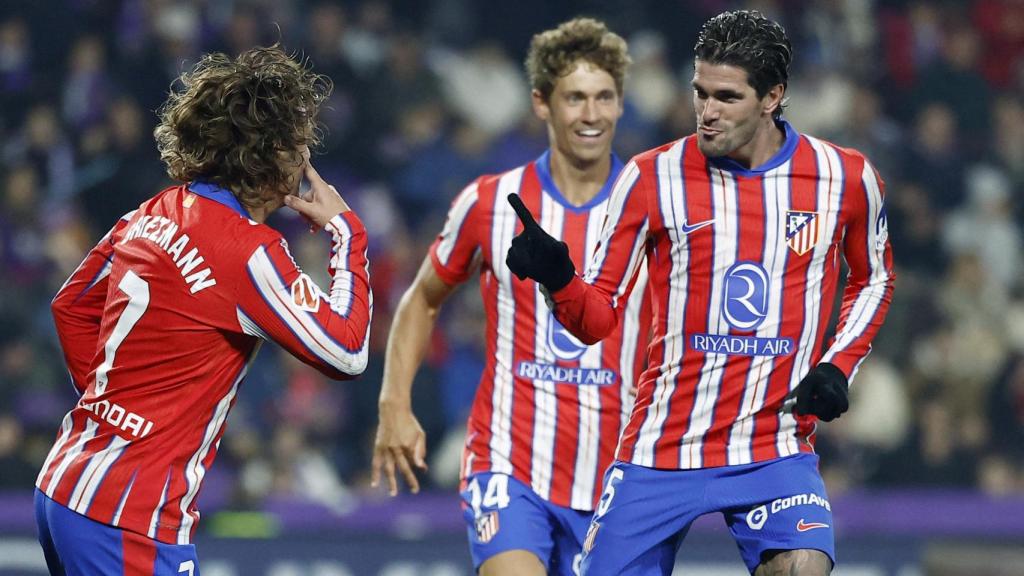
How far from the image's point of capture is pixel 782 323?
442cm

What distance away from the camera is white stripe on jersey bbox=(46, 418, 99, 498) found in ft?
12.6

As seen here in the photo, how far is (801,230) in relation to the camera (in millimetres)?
4445

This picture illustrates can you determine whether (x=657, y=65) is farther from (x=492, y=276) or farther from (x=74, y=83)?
(x=492, y=276)

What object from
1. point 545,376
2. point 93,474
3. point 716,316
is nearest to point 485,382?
point 545,376

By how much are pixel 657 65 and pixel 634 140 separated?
1033 mm

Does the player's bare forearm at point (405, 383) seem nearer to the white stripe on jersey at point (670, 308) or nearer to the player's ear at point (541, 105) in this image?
the player's ear at point (541, 105)

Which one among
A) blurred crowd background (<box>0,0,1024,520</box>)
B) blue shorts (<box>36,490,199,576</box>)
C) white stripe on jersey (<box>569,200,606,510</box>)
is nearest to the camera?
blue shorts (<box>36,490,199,576</box>)

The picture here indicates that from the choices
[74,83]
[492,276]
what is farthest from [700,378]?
[74,83]

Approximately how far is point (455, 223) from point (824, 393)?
1.77 metres

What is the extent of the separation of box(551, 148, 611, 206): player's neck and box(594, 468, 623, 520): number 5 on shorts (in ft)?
4.13

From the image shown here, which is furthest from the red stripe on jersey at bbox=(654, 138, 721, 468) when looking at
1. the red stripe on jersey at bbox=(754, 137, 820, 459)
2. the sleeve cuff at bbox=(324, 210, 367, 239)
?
the sleeve cuff at bbox=(324, 210, 367, 239)

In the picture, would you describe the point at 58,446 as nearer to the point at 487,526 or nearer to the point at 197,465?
the point at 197,465

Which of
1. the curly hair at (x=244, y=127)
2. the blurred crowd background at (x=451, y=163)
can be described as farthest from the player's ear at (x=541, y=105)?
the blurred crowd background at (x=451, y=163)

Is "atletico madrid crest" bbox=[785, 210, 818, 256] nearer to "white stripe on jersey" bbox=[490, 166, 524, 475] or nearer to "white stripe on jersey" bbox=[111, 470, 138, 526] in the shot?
"white stripe on jersey" bbox=[490, 166, 524, 475]
